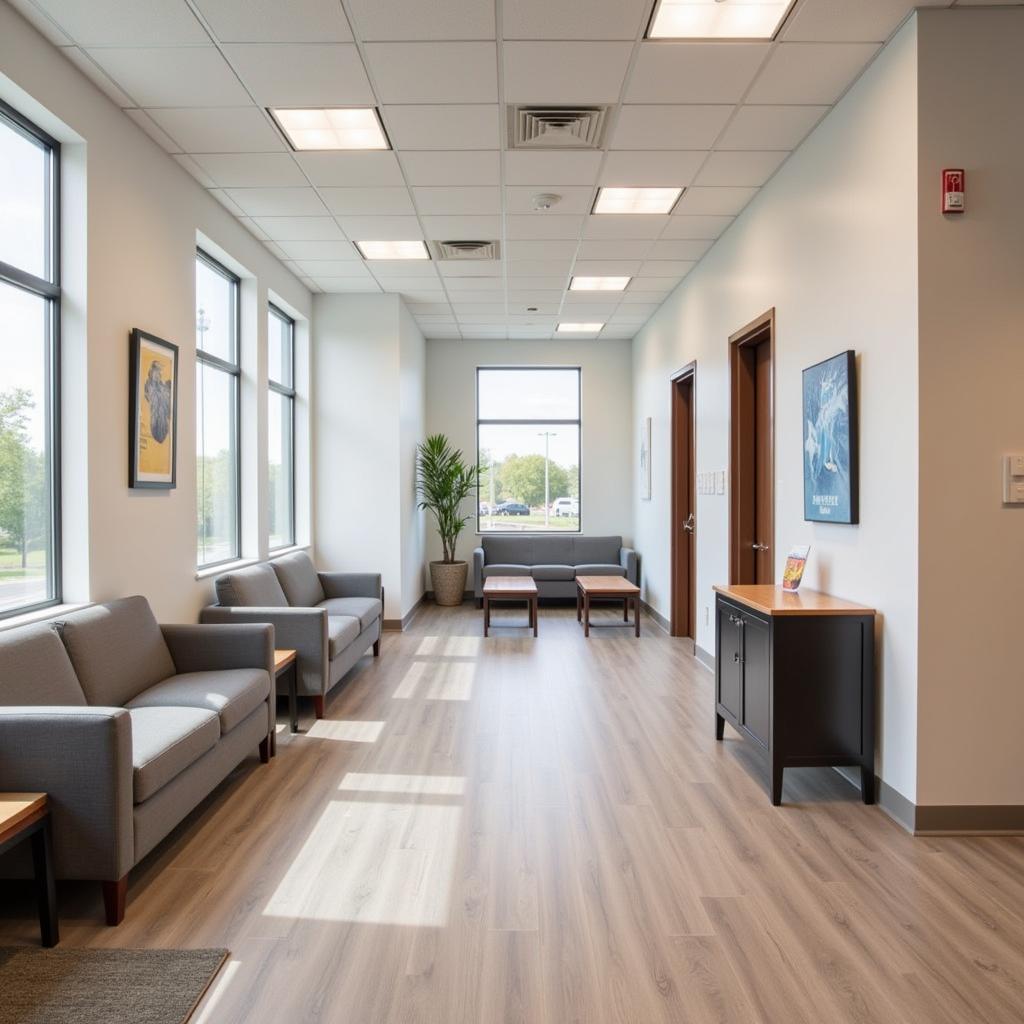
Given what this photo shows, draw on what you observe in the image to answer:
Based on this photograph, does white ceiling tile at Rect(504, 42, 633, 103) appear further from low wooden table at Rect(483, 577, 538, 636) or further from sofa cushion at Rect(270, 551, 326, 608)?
low wooden table at Rect(483, 577, 538, 636)

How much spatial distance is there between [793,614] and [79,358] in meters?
2.49

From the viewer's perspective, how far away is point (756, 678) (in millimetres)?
2656

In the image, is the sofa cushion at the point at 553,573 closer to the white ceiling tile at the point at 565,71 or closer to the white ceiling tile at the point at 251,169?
the white ceiling tile at the point at 251,169

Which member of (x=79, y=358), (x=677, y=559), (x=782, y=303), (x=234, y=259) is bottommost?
(x=677, y=559)

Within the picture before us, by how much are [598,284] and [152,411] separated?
3.22 meters

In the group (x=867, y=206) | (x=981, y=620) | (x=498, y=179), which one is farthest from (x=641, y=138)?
(x=981, y=620)

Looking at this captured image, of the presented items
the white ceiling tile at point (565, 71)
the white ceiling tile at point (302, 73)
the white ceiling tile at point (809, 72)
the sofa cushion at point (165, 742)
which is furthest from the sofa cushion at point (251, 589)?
the white ceiling tile at point (809, 72)

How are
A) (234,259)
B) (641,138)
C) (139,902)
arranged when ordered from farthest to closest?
(234,259) → (641,138) → (139,902)

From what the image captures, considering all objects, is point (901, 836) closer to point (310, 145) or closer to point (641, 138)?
point (641, 138)

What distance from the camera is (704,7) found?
2.24 m

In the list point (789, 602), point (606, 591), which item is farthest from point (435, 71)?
point (606, 591)

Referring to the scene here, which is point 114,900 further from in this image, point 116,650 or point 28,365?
point 28,365

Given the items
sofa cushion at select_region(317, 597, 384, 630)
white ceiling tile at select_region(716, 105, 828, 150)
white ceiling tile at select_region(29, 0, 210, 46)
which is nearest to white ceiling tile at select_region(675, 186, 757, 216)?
white ceiling tile at select_region(716, 105, 828, 150)

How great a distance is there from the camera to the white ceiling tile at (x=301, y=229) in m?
4.00
